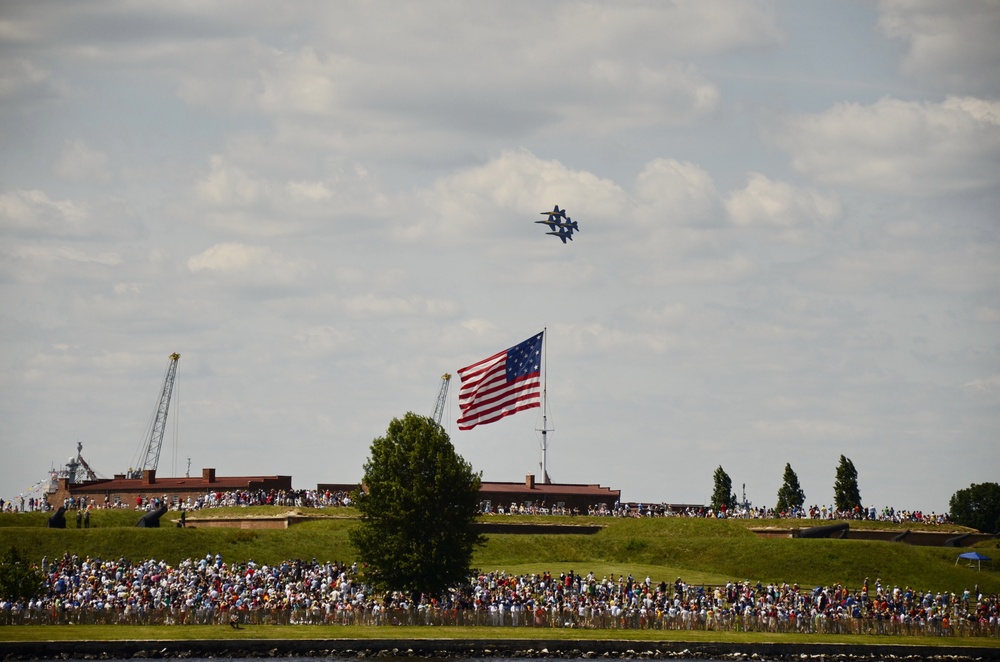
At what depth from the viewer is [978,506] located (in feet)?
480

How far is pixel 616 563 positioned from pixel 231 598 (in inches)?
1116

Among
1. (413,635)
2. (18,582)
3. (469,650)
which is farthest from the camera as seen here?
(18,582)

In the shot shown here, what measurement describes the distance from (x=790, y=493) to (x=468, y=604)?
55.8m

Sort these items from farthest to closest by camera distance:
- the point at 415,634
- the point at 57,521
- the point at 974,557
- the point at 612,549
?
the point at 612,549, the point at 974,557, the point at 57,521, the point at 415,634

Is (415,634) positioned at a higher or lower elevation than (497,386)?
lower

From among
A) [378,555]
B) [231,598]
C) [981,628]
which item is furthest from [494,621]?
[981,628]

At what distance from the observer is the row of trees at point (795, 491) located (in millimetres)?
106938

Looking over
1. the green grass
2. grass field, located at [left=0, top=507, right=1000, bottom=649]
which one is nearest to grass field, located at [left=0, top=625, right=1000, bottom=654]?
the green grass

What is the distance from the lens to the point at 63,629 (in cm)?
5634

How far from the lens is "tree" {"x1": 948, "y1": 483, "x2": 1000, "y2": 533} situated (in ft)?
472

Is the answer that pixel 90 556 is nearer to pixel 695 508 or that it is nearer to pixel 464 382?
pixel 464 382

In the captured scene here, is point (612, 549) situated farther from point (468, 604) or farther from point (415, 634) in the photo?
point (415, 634)

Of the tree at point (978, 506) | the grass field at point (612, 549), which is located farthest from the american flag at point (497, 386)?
the tree at point (978, 506)

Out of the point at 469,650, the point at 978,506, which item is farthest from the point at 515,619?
the point at 978,506
